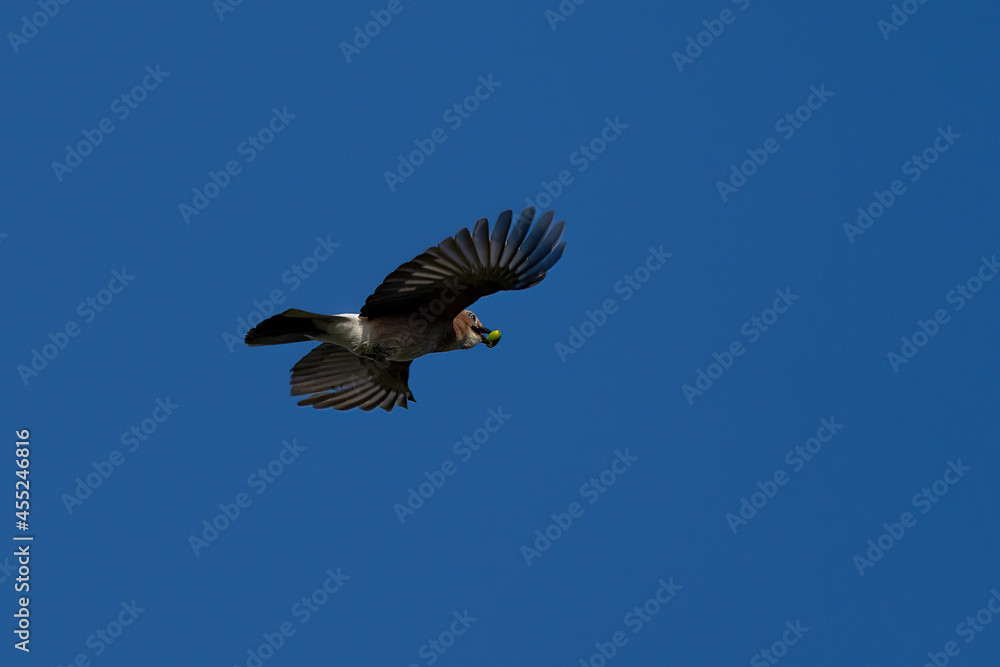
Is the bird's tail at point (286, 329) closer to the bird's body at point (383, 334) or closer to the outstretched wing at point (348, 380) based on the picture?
the bird's body at point (383, 334)

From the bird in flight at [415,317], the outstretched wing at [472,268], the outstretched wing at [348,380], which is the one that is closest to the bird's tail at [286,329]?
the bird in flight at [415,317]

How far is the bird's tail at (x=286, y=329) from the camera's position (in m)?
12.4

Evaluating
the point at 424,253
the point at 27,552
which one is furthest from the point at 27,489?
the point at 424,253

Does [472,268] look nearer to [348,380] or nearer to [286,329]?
[286,329]

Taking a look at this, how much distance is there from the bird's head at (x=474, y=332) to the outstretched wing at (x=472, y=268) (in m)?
0.54

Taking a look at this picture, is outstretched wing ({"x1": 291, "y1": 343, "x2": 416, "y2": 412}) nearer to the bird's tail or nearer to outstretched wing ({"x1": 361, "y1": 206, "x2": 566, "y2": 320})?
the bird's tail

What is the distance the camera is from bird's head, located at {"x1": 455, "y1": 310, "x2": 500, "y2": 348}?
1320 cm

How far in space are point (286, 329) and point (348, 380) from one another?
2.14 m

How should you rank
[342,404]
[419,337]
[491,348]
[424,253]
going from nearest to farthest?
[424,253] → [419,337] → [491,348] → [342,404]

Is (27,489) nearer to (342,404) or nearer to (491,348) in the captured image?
(342,404)

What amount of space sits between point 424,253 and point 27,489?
629 centimetres

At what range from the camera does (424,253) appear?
1152 cm

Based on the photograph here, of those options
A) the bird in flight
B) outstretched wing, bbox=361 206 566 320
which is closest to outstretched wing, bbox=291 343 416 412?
the bird in flight

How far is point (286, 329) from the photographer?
12672 millimetres
